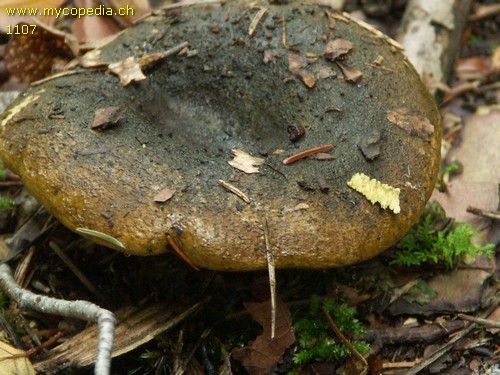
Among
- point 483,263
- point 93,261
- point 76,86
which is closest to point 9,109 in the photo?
point 76,86

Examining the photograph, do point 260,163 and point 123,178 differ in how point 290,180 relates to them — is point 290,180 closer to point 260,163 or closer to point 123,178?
point 260,163

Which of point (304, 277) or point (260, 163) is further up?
point (260, 163)

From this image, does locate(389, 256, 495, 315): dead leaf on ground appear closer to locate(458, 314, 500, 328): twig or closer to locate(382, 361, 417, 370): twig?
locate(458, 314, 500, 328): twig

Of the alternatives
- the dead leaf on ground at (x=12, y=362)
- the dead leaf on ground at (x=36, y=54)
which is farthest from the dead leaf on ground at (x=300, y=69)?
the dead leaf on ground at (x=12, y=362)

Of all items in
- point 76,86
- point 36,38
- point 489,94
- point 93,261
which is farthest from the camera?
point 489,94

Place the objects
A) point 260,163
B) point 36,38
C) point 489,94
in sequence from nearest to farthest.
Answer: point 260,163 → point 36,38 → point 489,94
